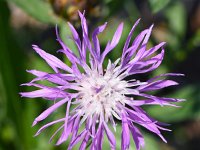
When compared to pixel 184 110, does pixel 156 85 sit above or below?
above

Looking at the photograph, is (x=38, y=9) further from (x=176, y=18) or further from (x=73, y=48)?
(x=176, y=18)

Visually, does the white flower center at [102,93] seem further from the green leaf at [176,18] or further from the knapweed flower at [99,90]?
the green leaf at [176,18]

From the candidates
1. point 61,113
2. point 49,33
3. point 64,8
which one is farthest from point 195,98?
point 49,33

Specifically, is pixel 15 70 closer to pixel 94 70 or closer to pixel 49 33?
pixel 49 33

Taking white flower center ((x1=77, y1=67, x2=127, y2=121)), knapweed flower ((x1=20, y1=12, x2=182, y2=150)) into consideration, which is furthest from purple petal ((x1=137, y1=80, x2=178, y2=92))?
white flower center ((x1=77, y1=67, x2=127, y2=121))

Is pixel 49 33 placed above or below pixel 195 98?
above

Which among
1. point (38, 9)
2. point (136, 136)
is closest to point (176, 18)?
point (38, 9)

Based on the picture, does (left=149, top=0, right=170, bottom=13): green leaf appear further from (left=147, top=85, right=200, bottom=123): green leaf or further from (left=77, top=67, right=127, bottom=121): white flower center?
(left=147, top=85, right=200, bottom=123): green leaf
